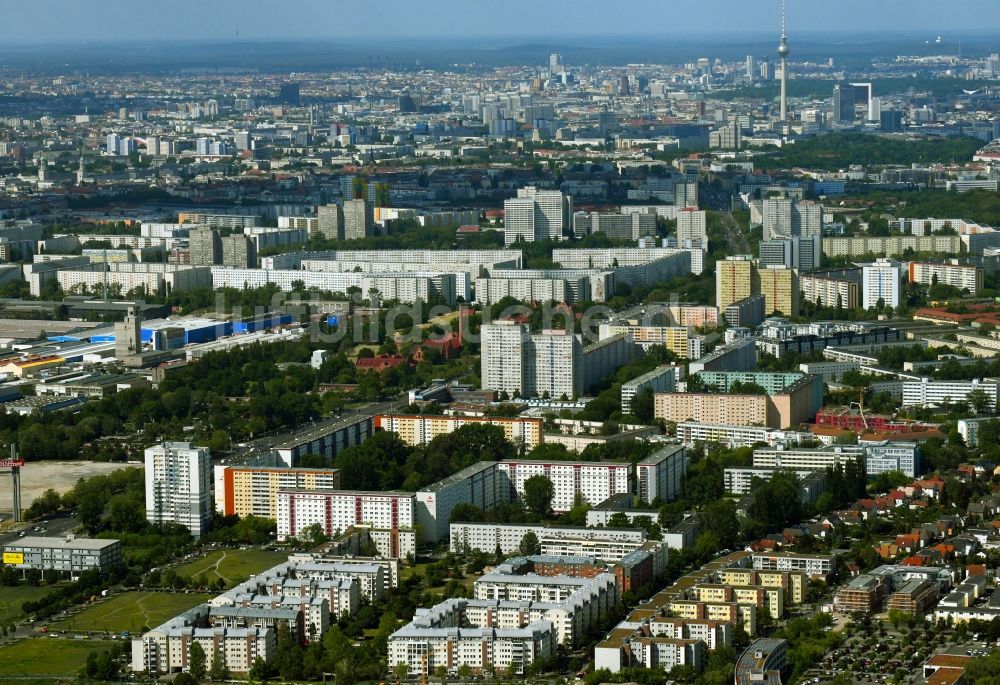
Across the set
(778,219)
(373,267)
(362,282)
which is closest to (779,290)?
(362,282)

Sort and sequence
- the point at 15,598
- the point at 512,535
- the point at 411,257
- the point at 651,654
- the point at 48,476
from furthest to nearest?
the point at 411,257 < the point at 48,476 < the point at 512,535 < the point at 15,598 < the point at 651,654

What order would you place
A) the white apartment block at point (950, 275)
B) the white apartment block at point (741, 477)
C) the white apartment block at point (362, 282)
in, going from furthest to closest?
1. the white apartment block at point (950, 275)
2. the white apartment block at point (362, 282)
3. the white apartment block at point (741, 477)

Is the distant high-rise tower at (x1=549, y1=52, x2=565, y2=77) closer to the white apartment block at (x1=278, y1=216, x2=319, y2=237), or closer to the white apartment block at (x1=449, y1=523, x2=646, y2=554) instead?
the white apartment block at (x1=278, y1=216, x2=319, y2=237)

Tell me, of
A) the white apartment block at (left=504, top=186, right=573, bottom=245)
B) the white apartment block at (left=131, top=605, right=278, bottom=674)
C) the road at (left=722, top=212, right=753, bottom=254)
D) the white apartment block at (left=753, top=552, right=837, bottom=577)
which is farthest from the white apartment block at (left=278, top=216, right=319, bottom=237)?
the white apartment block at (left=131, top=605, right=278, bottom=674)

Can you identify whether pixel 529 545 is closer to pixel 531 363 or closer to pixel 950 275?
pixel 531 363

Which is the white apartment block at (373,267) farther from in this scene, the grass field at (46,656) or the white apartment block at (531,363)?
the grass field at (46,656)

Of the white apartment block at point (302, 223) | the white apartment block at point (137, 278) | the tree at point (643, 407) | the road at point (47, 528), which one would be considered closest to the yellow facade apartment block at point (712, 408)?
the tree at point (643, 407)
